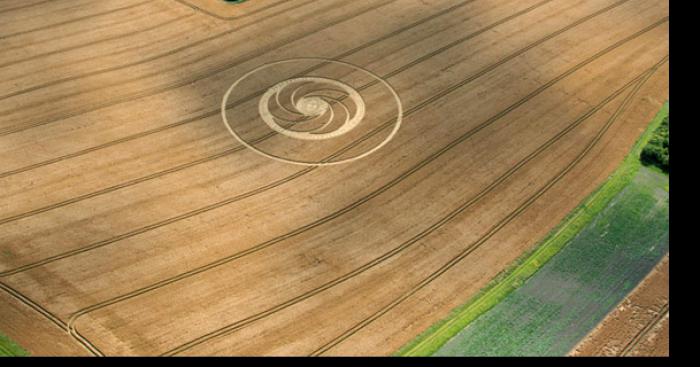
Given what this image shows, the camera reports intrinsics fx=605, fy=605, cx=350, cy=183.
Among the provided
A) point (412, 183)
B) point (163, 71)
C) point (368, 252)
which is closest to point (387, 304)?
point (368, 252)

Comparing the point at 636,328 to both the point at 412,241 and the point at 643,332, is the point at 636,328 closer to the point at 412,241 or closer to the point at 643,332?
the point at 643,332

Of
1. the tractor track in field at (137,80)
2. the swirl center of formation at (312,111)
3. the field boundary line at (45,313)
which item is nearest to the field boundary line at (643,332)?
the swirl center of formation at (312,111)

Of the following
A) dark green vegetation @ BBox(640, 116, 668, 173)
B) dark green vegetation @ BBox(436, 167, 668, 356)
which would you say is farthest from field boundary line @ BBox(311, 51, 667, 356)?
dark green vegetation @ BBox(436, 167, 668, 356)

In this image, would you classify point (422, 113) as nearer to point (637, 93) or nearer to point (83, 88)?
point (637, 93)

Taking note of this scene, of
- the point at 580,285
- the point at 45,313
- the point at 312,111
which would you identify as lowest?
the point at 580,285

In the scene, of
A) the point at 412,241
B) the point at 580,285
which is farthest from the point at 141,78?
the point at 580,285

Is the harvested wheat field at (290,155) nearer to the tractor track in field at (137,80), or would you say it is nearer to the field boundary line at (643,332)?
the tractor track in field at (137,80)

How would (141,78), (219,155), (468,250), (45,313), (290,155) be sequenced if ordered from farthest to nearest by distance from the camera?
1. (141,78)
2. (290,155)
3. (219,155)
4. (468,250)
5. (45,313)
